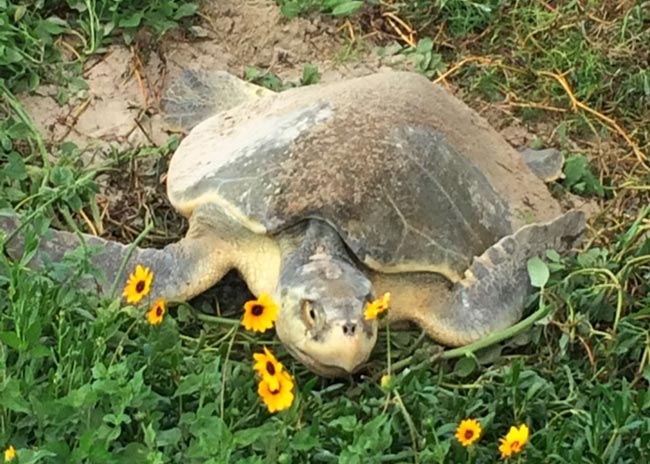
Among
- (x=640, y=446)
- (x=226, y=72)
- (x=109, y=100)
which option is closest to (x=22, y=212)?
(x=109, y=100)

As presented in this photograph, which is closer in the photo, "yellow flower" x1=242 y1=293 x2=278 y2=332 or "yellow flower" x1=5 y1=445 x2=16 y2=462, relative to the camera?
"yellow flower" x1=5 y1=445 x2=16 y2=462

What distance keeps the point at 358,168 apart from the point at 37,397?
81 centimetres

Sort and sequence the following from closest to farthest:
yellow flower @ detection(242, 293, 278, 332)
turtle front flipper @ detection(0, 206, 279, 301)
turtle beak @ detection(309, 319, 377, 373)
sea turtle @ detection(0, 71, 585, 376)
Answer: yellow flower @ detection(242, 293, 278, 332) → turtle beak @ detection(309, 319, 377, 373) → sea turtle @ detection(0, 71, 585, 376) → turtle front flipper @ detection(0, 206, 279, 301)

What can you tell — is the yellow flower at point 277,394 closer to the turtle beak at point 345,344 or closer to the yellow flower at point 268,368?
the yellow flower at point 268,368

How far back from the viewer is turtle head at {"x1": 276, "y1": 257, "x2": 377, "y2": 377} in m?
2.27

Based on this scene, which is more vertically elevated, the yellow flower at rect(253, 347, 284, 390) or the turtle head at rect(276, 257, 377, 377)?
the yellow flower at rect(253, 347, 284, 390)

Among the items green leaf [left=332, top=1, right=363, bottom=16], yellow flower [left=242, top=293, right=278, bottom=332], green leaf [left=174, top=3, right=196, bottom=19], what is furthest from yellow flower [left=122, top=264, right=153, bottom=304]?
green leaf [left=332, top=1, right=363, bottom=16]

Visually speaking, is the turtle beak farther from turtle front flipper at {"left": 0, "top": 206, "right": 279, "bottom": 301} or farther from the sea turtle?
turtle front flipper at {"left": 0, "top": 206, "right": 279, "bottom": 301}

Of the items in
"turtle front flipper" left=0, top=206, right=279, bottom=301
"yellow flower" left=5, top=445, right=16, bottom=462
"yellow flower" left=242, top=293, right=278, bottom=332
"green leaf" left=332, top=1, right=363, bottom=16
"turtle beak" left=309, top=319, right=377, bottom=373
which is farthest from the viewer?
"green leaf" left=332, top=1, right=363, bottom=16

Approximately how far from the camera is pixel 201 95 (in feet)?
9.93

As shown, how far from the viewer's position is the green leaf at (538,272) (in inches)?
98.8

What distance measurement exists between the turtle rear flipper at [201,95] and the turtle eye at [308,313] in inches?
31.5

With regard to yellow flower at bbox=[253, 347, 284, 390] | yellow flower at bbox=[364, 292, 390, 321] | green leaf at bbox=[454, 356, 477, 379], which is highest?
yellow flower at bbox=[253, 347, 284, 390]

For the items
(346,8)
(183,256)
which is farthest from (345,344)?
(346,8)
